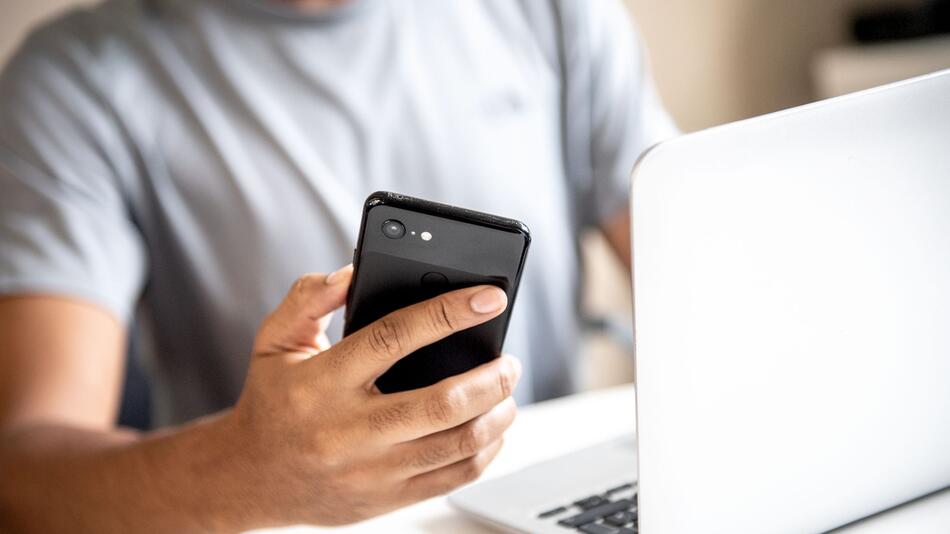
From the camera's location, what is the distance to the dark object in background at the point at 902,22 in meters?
2.14

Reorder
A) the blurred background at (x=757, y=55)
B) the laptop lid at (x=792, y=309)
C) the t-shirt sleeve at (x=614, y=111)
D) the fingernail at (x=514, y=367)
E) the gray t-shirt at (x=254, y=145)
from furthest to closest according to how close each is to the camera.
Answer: the blurred background at (x=757, y=55)
the t-shirt sleeve at (x=614, y=111)
the gray t-shirt at (x=254, y=145)
the fingernail at (x=514, y=367)
the laptop lid at (x=792, y=309)

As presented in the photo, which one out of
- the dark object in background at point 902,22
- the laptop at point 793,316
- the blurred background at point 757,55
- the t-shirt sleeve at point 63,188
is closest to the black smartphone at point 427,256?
the laptop at point 793,316

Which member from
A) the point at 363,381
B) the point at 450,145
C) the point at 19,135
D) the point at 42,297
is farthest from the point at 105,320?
the point at 363,381

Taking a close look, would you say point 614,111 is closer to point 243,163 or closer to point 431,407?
point 243,163

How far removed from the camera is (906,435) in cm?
60

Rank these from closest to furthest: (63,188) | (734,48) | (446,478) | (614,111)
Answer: (446,478) → (63,188) → (614,111) → (734,48)

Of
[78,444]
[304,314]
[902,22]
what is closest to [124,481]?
[78,444]

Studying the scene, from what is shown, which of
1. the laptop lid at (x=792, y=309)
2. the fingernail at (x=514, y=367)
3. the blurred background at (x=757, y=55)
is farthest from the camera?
the blurred background at (x=757, y=55)

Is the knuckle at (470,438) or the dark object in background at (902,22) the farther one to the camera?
the dark object in background at (902,22)

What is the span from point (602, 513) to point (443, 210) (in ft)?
0.77

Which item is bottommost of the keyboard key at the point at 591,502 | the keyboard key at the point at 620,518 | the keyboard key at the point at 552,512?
the keyboard key at the point at 620,518

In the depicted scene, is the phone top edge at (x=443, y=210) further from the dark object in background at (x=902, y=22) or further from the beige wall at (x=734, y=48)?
the dark object in background at (x=902, y=22)

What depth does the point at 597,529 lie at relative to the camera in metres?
0.60

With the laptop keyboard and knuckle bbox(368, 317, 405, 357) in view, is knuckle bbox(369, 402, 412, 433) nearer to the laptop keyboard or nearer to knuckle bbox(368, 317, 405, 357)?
knuckle bbox(368, 317, 405, 357)
